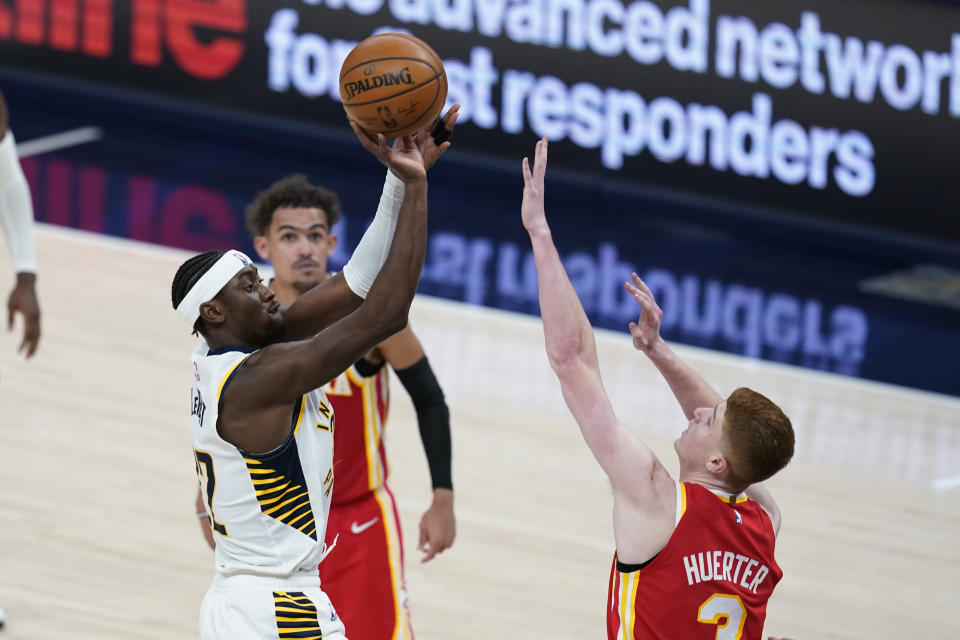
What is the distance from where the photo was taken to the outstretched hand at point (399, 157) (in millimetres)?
3484

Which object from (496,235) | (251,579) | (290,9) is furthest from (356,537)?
(290,9)

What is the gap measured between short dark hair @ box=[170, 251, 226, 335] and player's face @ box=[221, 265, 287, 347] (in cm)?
8

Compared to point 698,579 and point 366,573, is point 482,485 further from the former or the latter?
point 698,579

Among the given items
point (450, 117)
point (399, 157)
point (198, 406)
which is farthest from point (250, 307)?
point (450, 117)

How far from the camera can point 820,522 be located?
7.15 m

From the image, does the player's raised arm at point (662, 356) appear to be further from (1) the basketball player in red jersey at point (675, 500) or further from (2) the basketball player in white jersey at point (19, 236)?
(2) the basketball player in white jersey at point (19, 236)

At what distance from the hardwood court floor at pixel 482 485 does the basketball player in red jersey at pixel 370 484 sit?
1.14m

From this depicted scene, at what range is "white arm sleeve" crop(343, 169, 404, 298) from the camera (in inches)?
148

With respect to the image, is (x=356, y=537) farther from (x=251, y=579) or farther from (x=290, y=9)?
(x=290, y=9)

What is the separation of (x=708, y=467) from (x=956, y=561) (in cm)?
359

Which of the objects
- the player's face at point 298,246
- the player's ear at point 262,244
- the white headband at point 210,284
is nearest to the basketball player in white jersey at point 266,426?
the white headband at point 210,284

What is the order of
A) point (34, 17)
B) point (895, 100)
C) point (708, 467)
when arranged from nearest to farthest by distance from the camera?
point (708, 467) → point (895, 100) → point (34, 17)

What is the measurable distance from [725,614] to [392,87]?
5.05ft

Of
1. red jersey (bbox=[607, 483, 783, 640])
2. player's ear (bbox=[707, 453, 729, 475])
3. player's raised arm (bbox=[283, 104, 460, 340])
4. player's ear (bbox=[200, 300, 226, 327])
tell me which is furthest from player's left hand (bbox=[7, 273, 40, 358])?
player's ear (bbox=[707, 453, 729, 475])
